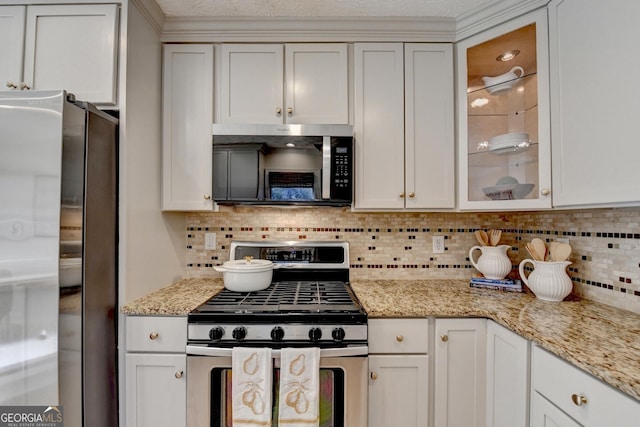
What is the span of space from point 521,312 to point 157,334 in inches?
64.5

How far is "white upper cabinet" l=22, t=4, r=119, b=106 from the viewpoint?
138cm

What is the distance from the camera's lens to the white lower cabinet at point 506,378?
43.8 inches

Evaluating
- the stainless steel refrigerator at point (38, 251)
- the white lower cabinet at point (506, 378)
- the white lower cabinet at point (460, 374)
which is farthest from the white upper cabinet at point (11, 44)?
the white lower cabinet at point (506, 378)

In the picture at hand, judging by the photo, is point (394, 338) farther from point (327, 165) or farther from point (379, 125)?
point (379, 125)

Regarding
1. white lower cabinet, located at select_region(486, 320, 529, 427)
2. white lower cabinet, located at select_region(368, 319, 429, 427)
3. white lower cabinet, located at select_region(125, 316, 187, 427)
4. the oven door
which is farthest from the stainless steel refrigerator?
white lower cabinet, located at select_region(486, 320, 529, 427)

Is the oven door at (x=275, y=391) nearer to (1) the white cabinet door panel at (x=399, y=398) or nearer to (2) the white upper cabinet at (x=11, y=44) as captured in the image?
(1) the white cabinet door panel at (x=399, y=398)

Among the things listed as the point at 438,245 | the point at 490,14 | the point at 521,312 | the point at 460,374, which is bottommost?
the point at 460,374

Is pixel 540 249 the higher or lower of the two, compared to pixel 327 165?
lower

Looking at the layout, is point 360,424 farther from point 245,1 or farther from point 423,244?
point 245,1

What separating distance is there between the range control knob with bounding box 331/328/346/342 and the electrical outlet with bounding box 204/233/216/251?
108 centimetres

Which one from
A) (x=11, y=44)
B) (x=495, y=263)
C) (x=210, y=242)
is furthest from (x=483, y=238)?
(x=11, y=44)

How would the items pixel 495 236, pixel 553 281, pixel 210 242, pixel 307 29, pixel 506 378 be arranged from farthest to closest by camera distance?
pixel 210 242
pixel 495 236
pixel 307 29
pixel 553 281
pixel 506 378

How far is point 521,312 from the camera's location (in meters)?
1.29

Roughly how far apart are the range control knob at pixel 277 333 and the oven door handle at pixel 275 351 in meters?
0.05
